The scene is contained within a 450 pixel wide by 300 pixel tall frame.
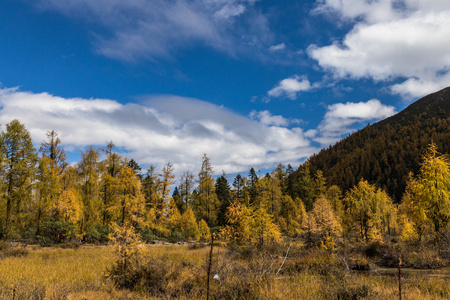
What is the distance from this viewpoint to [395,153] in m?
97.2

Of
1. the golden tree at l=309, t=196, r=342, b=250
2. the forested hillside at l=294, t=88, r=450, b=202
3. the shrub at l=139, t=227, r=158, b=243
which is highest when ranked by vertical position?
the forested hillside at l=294, t=88, r=450, b=202

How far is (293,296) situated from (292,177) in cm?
6372

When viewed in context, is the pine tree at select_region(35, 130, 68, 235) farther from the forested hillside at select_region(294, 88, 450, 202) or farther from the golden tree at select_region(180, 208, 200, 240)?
the forested hillside at select_region(294, 88, 450, 202)

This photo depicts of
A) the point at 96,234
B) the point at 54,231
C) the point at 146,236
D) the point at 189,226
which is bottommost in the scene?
the point at 146,236

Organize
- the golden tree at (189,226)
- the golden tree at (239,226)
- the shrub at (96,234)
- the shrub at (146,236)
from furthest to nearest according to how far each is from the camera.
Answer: the golden tree at (189,226), the shrub at (146,236), the shrub at (96,234), the golden tree at (239,226)

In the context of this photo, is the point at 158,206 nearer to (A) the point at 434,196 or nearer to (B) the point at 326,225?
(B) the point at 326,225

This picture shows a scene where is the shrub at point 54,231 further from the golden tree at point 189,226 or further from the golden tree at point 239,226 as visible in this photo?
the golden tree at point 239,226

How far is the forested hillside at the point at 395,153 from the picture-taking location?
8631 centimetres

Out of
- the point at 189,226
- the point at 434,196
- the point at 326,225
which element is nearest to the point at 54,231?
the point at 189,226

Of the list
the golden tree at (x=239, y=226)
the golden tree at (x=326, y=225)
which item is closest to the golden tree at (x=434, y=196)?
the golden tree at (x=326, y=225)

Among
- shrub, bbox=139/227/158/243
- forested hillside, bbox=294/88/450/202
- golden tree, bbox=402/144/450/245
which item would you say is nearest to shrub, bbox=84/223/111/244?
shrub, bbox=139/227/158/243

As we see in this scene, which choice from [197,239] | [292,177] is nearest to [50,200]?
[197,239]

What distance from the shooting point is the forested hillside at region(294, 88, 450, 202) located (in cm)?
8631

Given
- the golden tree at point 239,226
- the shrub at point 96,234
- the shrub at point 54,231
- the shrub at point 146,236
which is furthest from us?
the shrub at point 146,236
